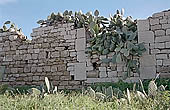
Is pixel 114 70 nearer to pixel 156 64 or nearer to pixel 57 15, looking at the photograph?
pixel 156 64

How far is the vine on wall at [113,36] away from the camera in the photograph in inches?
241

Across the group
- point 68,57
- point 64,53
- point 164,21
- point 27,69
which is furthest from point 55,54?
point 164,21

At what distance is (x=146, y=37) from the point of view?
6215mm

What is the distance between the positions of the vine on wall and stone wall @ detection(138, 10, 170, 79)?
183 millimetres

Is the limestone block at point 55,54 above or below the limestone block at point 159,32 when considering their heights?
below

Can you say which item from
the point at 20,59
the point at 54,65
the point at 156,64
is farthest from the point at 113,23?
the point at 20,59

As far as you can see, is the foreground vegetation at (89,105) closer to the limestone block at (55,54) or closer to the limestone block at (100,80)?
the limestone block at (100,80)

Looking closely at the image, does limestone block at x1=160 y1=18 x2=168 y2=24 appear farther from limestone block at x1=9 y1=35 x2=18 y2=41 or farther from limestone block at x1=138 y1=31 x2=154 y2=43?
limestone block at x1=9 y1=35 x2=18 y2=41

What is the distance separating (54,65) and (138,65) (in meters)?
2.41

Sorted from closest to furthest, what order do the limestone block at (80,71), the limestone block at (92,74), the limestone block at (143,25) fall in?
1. the limestone block at (143,25)
2. the limestone block at (92,74)
3. the limestone block at (80,71)

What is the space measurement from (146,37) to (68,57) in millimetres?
2206

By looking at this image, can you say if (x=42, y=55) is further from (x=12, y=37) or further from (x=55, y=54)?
(x=12, y=37)

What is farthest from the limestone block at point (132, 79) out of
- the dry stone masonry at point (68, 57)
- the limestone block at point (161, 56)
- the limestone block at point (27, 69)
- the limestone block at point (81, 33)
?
the limestone block at point (27, 69)

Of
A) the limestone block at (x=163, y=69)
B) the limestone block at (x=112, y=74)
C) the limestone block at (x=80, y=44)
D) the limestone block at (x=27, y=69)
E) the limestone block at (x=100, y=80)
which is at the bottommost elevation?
the limestone block at (x=100, y=80)
